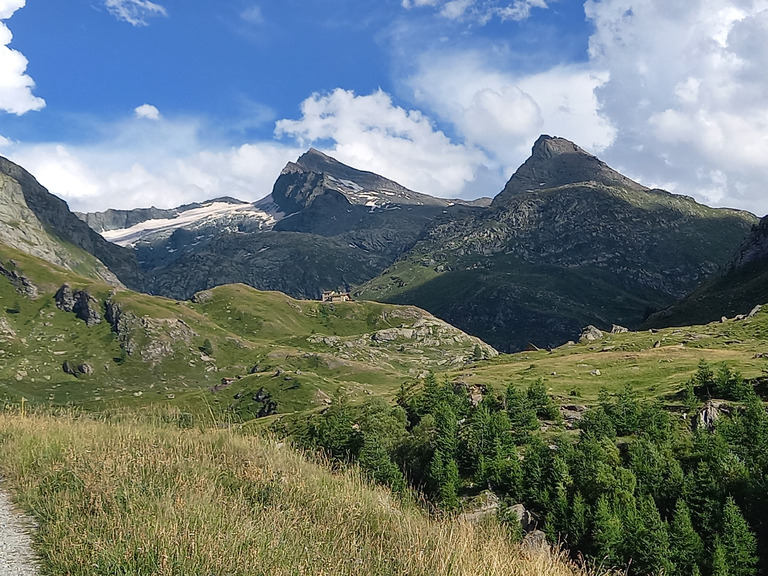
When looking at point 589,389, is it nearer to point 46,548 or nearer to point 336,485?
point 336,485

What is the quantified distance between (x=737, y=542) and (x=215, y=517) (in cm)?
4273

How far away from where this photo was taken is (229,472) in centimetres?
1212

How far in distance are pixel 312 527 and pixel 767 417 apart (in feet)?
189

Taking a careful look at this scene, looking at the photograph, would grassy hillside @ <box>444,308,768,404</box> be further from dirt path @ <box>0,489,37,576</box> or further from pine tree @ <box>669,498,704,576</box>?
dirt path @ <box>0,489,37,576</box>

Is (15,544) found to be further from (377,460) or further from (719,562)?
(719,562)

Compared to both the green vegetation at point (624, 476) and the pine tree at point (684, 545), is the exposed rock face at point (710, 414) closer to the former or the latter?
the green vegetation at point (624, 476)

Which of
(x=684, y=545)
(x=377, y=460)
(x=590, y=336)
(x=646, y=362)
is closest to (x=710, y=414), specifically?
(x=684, y=545)

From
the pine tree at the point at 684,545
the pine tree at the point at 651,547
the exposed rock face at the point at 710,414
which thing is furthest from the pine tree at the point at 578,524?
the exposed rock face at the point at 710,414

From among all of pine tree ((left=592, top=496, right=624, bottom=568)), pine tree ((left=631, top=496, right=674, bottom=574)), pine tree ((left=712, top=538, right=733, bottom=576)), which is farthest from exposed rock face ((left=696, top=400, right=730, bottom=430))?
pine tree ((left=592, top=496, right=624, bottom=568))

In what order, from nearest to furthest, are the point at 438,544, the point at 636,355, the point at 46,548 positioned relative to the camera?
the point at 46,548 → the point at 438,544 → the point at 636,355

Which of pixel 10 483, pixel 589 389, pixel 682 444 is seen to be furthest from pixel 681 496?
pixel 10 483

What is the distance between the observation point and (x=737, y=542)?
1494 inches

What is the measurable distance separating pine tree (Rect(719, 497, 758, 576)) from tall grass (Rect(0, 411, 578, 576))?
35.1 meters

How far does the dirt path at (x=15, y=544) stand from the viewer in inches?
307
